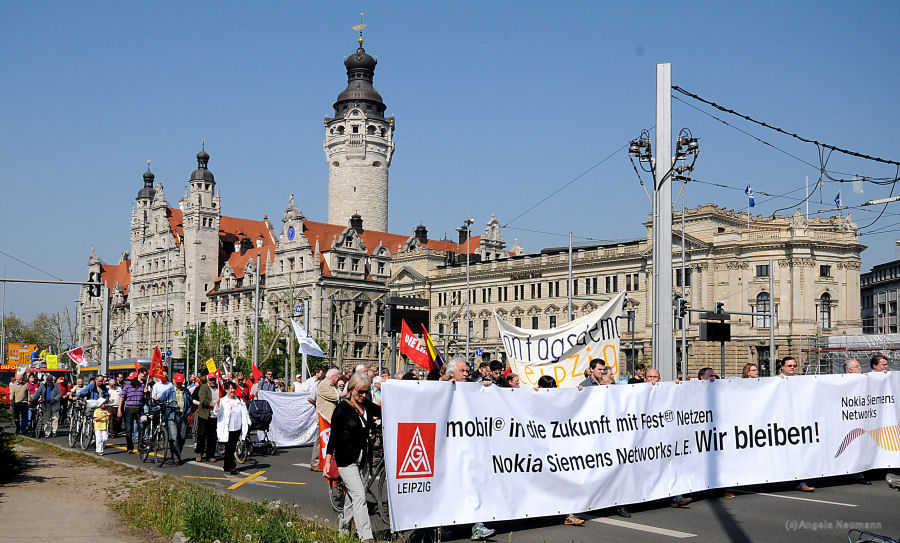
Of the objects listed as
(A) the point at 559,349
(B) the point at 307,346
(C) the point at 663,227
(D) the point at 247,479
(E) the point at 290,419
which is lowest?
(D) the point at 247,479

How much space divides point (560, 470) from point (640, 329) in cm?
7220

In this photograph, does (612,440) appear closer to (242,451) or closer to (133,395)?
(242,451)

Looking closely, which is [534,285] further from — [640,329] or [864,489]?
[864,489]

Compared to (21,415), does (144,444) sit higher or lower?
higher

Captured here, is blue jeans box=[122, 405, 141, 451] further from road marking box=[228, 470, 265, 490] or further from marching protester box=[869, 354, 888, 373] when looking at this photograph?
marching protester box=[869, 354, 888, 373]

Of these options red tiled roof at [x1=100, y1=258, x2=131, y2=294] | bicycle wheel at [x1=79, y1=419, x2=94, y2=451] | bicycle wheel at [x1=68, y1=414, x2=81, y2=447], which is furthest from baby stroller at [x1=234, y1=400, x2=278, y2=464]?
red tiled roof at [x1=100, y1=258, x2=131, y2=294]

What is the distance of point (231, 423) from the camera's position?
17719mm

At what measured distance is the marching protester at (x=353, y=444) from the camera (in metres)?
9.75

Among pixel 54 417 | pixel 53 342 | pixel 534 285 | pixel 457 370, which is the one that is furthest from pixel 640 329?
pixel 53 342

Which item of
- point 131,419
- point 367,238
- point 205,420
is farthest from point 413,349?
point 367,238

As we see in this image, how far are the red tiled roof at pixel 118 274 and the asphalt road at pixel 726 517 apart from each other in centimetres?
12862

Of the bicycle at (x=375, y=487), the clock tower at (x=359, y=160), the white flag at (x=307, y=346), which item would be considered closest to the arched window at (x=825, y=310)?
the clock tower at (x=359, y=160)

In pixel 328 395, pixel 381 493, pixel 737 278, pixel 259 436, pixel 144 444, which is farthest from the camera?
pixel 737 278

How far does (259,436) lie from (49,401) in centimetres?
871
